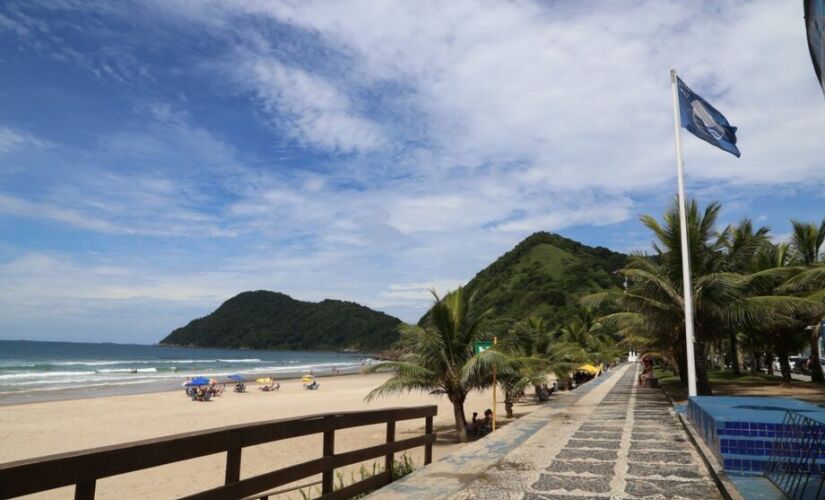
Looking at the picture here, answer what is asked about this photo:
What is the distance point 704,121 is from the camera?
13289 mm

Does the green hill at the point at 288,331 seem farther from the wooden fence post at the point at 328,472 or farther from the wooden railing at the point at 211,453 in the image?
the wooden fence post at the point at 328,472

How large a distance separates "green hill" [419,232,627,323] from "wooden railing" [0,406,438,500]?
76917mm

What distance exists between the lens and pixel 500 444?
8102 mm

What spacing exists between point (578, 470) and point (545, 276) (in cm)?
10464

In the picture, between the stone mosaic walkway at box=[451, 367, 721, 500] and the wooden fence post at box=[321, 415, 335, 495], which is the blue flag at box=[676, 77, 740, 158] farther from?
the wooden fence post at box=[321, 415, 335, 495]

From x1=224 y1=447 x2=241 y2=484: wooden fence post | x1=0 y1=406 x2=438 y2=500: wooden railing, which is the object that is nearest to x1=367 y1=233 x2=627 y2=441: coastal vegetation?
x1=0 y1=406 x2=438 y2=500: wooden railing

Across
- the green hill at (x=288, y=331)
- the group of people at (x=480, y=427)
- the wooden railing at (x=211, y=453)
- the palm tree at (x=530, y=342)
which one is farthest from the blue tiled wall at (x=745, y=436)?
the green hill at (x=288, y=331)

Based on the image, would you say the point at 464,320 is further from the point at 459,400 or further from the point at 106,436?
the point at 106,436

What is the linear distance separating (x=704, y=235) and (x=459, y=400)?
8119 mm

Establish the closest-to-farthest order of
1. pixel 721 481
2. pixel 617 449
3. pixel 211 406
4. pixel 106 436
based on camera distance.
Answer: pixel 721 481 < pixel 617 449 < pixel 106 436 < pixel 211 406

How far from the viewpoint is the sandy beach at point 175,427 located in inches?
483

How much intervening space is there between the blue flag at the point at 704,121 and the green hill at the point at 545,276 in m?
68.7

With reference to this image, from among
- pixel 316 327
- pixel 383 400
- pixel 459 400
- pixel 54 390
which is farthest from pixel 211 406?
pixel 316 327

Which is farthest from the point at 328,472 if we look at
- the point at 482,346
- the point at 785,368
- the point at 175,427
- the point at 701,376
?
the point at 785,368
